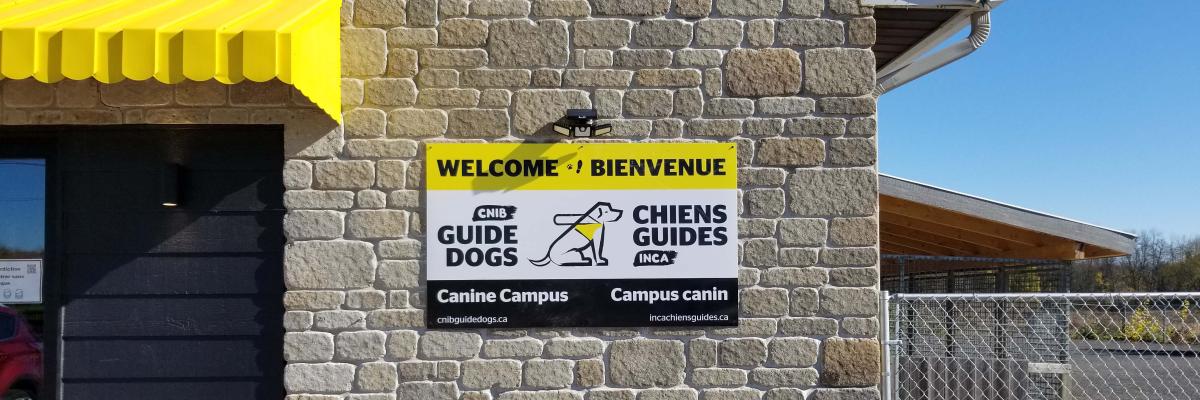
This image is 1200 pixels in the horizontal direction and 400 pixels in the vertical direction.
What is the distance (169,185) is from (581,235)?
2.17 metres

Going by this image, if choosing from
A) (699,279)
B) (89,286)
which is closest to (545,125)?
(699,279)

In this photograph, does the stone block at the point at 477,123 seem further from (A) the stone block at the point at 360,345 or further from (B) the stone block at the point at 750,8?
(B) the stone block at the point at 750,8

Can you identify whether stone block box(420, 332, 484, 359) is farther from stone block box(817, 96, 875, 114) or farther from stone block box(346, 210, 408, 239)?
stone block box(817, 96, 875, 114)

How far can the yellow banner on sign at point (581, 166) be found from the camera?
4.55 meters

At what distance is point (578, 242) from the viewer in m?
4.57

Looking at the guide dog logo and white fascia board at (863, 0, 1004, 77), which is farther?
white fascia board at (863, 0, 1004, 77)

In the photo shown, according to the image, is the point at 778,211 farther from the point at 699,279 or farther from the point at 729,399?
the point at 729,399

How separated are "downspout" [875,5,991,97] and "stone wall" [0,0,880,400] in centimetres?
61

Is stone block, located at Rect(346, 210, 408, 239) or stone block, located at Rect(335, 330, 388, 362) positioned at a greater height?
stone block, located at Rect(346, 210, 408, 239)

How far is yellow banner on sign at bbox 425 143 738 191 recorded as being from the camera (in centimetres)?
455

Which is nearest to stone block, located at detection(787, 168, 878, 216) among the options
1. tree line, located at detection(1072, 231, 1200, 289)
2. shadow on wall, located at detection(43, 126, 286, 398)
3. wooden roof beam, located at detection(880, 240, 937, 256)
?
shadow on wall, located at detection(43, 126, 286, 398)

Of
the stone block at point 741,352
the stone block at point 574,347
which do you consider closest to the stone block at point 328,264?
the stone block at point 574,347

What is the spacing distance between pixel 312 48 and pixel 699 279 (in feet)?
7.41

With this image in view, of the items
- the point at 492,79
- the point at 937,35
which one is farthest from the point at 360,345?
the point at 937,35
